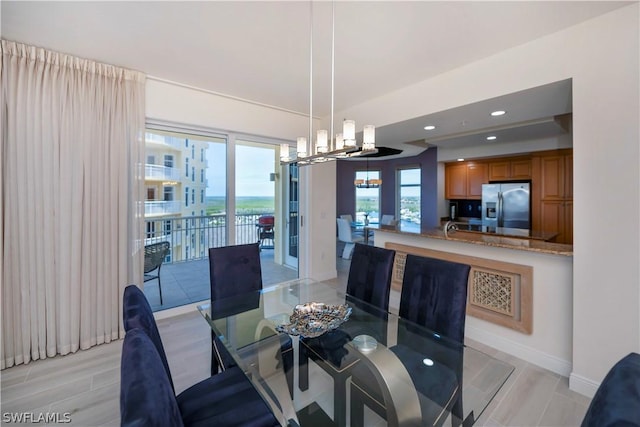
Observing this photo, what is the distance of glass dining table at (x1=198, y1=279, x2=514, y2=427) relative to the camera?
3.96 feet

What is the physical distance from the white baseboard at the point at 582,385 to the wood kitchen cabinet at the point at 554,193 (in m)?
3.22

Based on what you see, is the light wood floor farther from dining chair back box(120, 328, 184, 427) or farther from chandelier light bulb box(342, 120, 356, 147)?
chandelier light bulb box(342, 120, 356, 147)

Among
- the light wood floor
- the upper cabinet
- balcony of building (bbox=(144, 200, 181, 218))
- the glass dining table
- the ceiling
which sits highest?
the ceiling

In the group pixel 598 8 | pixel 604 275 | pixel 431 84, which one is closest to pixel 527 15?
pixel 598 8

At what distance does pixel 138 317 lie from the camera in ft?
3.83

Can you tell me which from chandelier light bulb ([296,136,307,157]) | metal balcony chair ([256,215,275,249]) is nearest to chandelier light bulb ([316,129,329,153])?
chandelier light bulb ([296,136,307,157])

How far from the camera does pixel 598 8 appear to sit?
1.83 metres

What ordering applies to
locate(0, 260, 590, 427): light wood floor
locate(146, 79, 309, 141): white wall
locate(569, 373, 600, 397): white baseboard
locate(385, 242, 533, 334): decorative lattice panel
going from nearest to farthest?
1. locate(0, 260, 590, 427): light wood floor
2. locate(569, 373, 600, 397): white baseboard
3. locate(385, 242, 533, 334): decorative lattice panel
4. locate(146, 79, 309, 141): white wall

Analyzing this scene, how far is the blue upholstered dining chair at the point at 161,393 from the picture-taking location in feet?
2.24

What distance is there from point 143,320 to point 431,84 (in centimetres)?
317

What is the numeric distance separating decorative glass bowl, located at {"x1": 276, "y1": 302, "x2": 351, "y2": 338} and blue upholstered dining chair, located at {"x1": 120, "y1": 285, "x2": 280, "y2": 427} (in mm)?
388

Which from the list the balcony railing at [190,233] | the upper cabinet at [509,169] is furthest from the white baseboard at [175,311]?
the upper cabinet at [509,169]

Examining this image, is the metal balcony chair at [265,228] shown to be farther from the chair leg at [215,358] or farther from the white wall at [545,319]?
the white wall at [545,319]

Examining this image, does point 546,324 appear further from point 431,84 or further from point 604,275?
point 431,84
